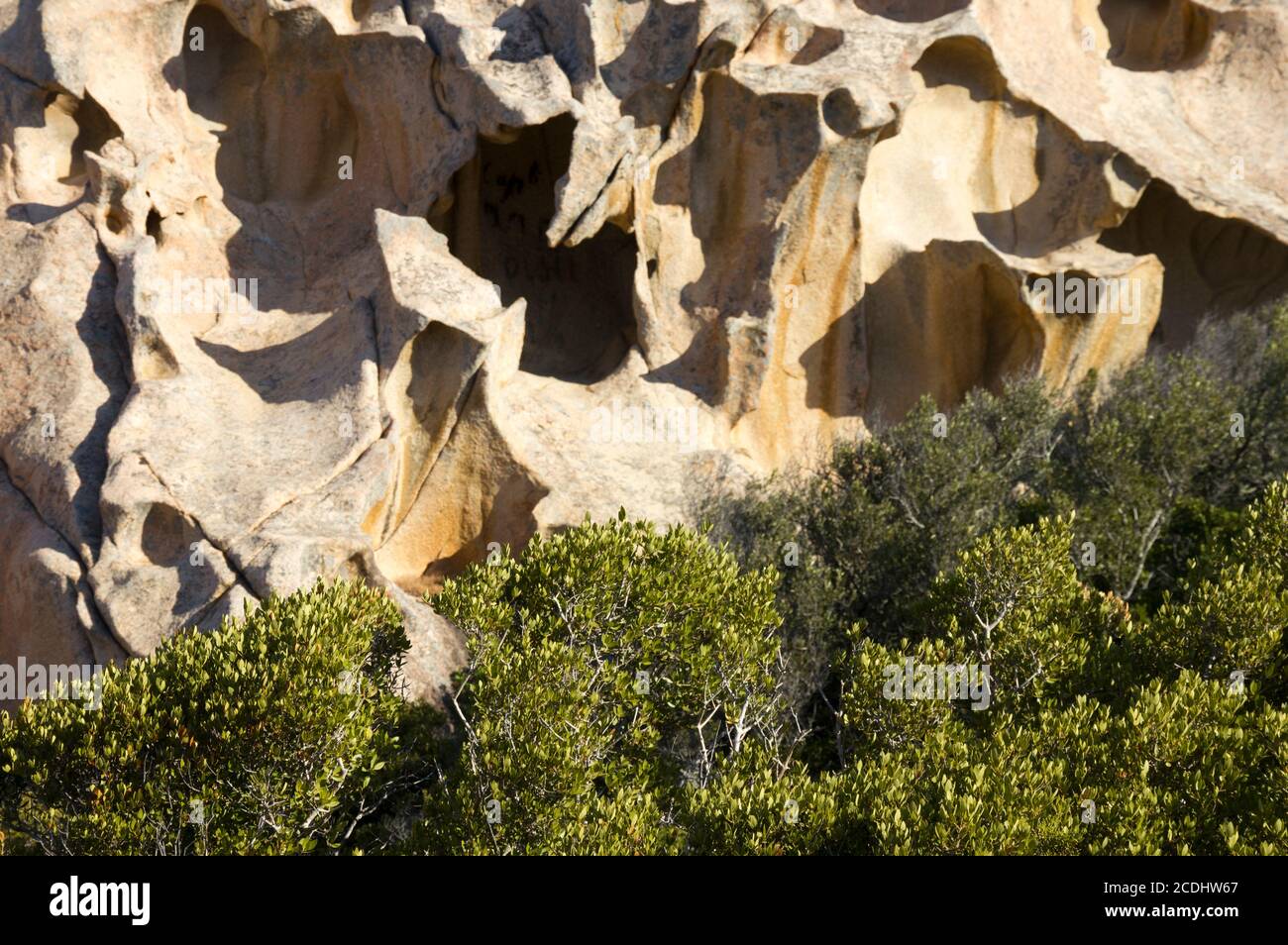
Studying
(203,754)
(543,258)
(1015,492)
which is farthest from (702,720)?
(543,258)

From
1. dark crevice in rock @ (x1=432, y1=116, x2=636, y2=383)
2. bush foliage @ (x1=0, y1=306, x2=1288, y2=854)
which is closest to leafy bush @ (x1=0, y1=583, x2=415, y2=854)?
bush foliage @ (x1=0, y1=306, x2=1288, y2=854)

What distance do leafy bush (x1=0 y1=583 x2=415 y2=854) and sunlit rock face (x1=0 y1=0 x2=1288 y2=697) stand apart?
4.90m

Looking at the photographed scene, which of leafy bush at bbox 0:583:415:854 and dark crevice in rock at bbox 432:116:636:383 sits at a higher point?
dark crevice in rock at bbox 432:116:636:383

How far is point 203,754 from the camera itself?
1537 centimetres

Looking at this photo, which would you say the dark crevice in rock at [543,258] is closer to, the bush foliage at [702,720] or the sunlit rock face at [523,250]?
the sunlit rock face at [523,250]

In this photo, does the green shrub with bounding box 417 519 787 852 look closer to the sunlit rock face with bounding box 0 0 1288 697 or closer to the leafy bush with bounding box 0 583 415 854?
the leafy bush with bounding box 0 583 415 854

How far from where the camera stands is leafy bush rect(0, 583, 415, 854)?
15.0 m

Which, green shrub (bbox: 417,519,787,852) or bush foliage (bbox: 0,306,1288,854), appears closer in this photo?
bush foliage (bbox: 0,306,1288,854)

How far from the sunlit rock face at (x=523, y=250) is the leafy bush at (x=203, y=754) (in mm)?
4900

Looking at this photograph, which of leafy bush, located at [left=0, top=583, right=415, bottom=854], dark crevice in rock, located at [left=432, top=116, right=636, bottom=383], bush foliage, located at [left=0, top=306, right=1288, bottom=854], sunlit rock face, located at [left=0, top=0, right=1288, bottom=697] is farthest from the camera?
dark crevice in rock, located at [left=432, top=116, right=636, bottom=383]

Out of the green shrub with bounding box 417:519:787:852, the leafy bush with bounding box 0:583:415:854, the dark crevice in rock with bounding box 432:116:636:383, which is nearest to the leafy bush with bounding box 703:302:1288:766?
the green shrub with bounding box 417:519:787:852

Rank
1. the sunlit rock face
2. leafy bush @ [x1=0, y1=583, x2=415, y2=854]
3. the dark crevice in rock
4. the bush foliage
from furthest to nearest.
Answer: the dark crevice in rock → the sunlit rock face → leafy bush @ [x1=0, y1=583, x2=415, y2=854] → the bush foliage

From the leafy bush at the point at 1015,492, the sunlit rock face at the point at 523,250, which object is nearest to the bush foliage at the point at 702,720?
the leafy bush at the point at 1015,492
